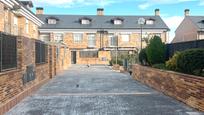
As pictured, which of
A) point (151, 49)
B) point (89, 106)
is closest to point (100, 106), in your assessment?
point (89, 106)

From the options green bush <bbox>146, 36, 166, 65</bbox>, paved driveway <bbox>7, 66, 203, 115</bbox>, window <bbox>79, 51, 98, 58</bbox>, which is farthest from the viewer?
window <bbox>79, 51, 98, 58</bbox>

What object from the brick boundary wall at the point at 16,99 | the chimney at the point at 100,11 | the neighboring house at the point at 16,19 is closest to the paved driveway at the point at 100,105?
the brick boundary wall at the point at 16,99

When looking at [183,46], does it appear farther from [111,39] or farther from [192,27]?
[111,39]

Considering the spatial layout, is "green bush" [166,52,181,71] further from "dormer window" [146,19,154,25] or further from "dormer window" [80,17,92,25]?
"dormer window" [146,19,154,25]

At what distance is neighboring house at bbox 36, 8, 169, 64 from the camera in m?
56.7

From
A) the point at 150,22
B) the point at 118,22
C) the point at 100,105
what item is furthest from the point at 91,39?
the point at 100,105

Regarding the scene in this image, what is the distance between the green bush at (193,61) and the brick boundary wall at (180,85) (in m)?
0.40

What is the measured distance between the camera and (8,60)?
32.8 feet

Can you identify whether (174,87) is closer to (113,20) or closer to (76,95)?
(76,95)

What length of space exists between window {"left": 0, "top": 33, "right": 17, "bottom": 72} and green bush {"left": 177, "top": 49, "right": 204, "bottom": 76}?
18.2 ft

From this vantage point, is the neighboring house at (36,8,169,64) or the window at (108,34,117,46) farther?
the window at (108,34,117,46)

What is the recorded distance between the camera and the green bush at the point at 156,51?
1684 cm

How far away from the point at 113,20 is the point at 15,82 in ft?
163

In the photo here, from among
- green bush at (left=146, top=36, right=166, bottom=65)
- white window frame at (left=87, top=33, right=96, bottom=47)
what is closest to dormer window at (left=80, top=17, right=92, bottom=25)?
white window frame at (left=87, top=33, right=96, bottom=47)
